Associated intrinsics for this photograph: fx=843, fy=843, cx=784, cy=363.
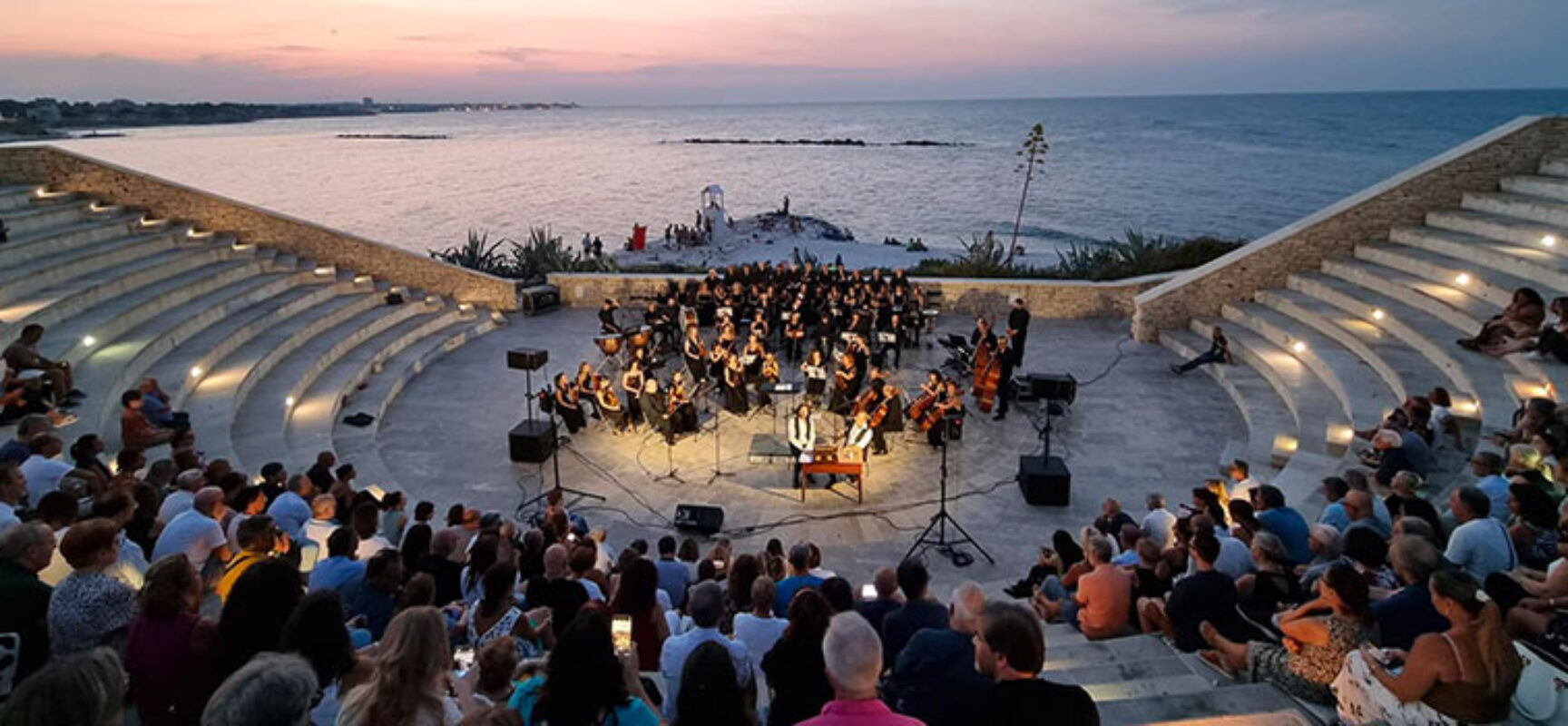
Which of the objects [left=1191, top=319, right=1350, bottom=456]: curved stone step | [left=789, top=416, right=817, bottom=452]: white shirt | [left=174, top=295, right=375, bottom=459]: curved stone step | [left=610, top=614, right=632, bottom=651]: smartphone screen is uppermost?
[left=610, top=614, right=632, bottom=651]: smartphone screen

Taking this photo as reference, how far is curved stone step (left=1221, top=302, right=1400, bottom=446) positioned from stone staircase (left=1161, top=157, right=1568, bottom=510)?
0.08 feet

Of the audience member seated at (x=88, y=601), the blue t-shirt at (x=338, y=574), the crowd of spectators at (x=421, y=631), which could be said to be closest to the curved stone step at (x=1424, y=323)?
the crowd of spectators at (x=421, y=631)

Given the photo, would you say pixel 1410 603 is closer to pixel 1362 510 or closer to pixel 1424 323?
pixel 1362 510

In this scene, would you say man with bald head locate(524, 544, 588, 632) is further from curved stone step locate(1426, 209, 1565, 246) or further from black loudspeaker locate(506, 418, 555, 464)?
curved stone step locate(1426, 209, 1565, 246)

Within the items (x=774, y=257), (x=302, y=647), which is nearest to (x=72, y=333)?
(x=302, y=647)

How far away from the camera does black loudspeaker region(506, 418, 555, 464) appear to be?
35.8ft

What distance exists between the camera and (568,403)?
11.8m

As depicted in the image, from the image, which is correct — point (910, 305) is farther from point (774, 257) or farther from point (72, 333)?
point (774, 257)

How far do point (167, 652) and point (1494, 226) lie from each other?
17.2 m

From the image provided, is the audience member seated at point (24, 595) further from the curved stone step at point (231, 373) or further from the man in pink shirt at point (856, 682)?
the curved stone step at point (231, 373)

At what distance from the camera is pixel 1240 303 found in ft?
52.0

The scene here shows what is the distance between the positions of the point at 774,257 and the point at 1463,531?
27.6 m

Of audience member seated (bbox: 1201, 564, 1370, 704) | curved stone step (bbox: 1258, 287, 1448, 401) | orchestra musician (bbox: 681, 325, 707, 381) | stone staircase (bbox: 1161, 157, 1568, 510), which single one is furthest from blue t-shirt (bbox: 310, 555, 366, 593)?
curved stone step (bbox: 1258, 287, 1448, 401)

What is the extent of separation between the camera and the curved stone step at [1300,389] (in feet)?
33.1
